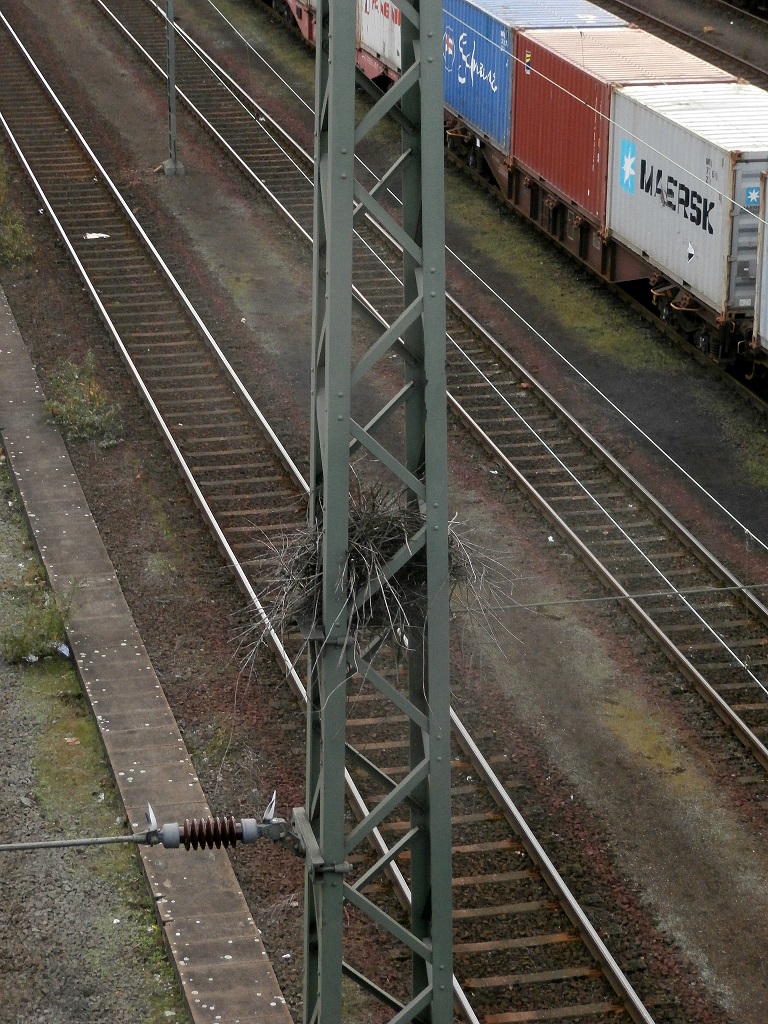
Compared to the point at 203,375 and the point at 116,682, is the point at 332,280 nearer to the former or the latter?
the point at 116,682

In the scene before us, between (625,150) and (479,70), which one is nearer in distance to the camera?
(625,150)

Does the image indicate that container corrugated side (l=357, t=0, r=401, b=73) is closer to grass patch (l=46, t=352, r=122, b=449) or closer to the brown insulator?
grass patch (l=46, t=352, r=122, b=449)

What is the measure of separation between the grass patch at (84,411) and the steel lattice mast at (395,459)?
44.8ft

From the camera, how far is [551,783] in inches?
549

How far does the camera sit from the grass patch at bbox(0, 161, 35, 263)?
26812mm

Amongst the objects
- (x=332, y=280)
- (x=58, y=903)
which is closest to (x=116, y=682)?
(x=58, y=903)

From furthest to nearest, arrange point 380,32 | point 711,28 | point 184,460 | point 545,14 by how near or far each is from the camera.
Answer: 1. point 711,28
2. point 380,32
3. point 545,14
4. point 184,460

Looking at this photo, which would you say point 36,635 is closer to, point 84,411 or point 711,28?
point 84,411

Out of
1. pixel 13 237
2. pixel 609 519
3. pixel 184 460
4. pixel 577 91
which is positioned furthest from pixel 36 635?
pixel 577 91

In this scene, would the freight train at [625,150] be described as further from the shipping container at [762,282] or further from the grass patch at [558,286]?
the grass patch at [558,286]

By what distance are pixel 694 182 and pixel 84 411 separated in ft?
29.6

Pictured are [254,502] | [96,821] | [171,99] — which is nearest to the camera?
[96,821]

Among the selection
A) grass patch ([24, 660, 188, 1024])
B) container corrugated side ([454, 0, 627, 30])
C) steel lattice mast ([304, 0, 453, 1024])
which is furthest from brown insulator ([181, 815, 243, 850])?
container corrugated side ([454, 0, 627, 30])

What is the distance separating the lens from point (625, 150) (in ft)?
75.9
